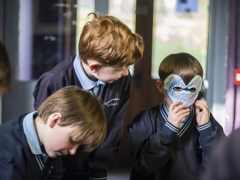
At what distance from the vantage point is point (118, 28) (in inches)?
63.6

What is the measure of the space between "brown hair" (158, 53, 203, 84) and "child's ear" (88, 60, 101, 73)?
34 centimetres

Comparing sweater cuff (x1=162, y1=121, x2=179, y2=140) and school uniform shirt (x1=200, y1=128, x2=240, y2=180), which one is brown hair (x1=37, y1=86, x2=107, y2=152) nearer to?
sweater cuff (x1=162, y1=121, x2=179, y2=140)

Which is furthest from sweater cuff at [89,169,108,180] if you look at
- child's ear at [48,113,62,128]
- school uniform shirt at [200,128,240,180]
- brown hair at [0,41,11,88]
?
school uniform shirt at [200,128,240,180]

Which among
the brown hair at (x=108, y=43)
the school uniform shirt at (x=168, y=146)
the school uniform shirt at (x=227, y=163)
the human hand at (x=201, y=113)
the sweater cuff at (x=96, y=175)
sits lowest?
the sweater cuff at (x=96, y=175)

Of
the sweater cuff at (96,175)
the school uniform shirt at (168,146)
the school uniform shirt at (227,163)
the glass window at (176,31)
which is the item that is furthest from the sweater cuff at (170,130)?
the glass window at (176,31)

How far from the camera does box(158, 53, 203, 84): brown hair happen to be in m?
1.81

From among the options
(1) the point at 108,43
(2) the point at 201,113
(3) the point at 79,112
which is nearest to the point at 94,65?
(1) the point at 108,43

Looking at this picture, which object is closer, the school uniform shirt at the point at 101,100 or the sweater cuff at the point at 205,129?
the school uniform shirt at the point at 101,100

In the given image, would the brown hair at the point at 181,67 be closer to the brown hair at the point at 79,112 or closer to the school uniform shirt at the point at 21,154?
the brown hair at the point at 79,112

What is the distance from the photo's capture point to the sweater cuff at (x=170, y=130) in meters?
1.74

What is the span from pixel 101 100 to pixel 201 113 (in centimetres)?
39

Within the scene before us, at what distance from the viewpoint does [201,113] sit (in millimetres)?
1819

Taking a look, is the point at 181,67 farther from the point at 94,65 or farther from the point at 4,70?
the point at 4,70

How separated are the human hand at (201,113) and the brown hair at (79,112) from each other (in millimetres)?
465
